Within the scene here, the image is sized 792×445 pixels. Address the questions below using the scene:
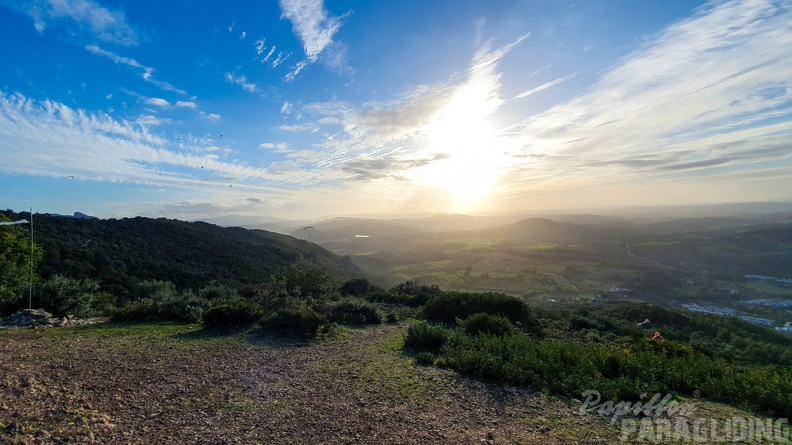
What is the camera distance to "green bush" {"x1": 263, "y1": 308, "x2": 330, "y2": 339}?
31.1ft

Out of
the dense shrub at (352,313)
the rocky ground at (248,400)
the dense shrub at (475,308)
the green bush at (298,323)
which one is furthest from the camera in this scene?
the dense shrub at (475,308)

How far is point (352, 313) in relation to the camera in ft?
40.3

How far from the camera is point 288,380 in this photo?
6.01 m

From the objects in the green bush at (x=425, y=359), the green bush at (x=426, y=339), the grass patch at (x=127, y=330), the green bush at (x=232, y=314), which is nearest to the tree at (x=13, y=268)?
the grass patch at (x=127, y=330)

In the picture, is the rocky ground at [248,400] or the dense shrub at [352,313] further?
the dense shrub at [352,313]

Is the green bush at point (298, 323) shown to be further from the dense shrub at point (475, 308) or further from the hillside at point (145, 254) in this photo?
the hillside at point (145, 254)

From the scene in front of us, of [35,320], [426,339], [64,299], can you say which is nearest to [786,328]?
[426,339]

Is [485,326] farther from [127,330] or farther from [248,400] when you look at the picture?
[127,330]

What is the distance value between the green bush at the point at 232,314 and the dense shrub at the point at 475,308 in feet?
21.8

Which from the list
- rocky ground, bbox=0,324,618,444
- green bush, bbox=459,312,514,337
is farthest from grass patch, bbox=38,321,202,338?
green bush, bbox=459,312,514,337

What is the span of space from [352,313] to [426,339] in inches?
171

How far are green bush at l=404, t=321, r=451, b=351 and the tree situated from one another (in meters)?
11.4

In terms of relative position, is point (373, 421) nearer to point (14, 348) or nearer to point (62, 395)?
point (62, 395)

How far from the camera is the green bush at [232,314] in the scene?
9977 mm
